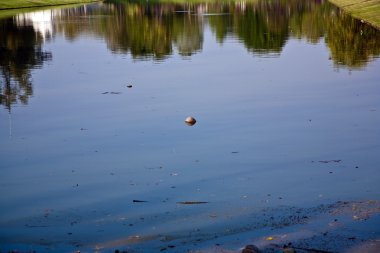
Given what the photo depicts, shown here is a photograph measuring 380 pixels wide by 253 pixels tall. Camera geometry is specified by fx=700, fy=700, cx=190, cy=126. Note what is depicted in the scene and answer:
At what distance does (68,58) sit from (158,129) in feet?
80.3

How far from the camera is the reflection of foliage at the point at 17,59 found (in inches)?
1288

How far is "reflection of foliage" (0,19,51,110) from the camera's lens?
32.7m

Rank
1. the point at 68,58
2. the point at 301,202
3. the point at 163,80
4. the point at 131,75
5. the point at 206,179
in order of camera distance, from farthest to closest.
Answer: the point at 68,58 < the point at 131,75 < the point at 163,80 < the point at 206,179 < the point at 301,202

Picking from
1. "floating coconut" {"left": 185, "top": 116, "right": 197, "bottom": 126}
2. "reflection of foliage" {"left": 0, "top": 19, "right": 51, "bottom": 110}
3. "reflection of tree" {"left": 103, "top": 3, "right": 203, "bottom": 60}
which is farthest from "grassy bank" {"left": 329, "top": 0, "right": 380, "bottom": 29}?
"floating coconut" {"left": 185, "top": 116, "right": 197, "bottom": 126}

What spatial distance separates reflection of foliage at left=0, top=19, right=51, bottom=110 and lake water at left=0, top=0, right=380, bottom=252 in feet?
0.61

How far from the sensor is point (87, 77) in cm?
3775

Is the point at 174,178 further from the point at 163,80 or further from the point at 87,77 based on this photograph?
the point at 87,77

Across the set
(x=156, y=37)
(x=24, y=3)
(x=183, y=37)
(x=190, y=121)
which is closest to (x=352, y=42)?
(x=183, y=37)

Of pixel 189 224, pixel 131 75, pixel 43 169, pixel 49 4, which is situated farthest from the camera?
pixel 49 4

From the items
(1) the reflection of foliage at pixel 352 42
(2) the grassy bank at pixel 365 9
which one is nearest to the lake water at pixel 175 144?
(1) the reflection of foliage at pixel 352 42

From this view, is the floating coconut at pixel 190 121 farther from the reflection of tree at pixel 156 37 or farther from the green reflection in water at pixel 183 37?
the reflection of tree at pixel 156 37

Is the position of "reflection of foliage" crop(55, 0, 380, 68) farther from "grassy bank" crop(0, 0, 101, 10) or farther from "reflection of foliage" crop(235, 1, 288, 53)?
"grassy bank" crop(0, 0, 101, 10)

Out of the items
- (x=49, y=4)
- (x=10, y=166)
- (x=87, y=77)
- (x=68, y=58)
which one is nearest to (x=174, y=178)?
(x=10, y=166)

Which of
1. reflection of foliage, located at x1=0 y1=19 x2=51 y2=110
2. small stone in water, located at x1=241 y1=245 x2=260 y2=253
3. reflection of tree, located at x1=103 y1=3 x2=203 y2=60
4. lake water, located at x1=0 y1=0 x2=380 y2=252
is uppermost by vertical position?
small stone in water, located at x1=241 y1=245 x2=260 y2=253
